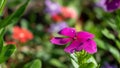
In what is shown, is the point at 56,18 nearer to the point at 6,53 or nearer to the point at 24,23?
the point at 24,23

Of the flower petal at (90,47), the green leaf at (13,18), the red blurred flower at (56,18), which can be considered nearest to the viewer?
the flower petal at (90,47)

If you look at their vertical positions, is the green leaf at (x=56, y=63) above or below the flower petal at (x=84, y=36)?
below

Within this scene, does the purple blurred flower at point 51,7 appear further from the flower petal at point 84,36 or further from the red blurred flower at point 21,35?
the flower petal at point 84,36

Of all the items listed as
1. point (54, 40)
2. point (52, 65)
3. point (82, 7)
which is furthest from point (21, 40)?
point (54, 40)

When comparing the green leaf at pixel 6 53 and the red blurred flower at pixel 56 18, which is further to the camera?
the red blurred flower at pixel 56 18

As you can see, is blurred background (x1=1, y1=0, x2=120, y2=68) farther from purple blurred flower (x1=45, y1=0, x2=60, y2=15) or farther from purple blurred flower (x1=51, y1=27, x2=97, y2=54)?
purple blurred flower (x1=51, y1=27, x2=97, y2=54)

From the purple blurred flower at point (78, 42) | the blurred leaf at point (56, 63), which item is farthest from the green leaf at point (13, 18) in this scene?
the blurred leaf at point (56, 63)

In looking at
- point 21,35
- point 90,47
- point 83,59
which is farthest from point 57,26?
point 90,47
